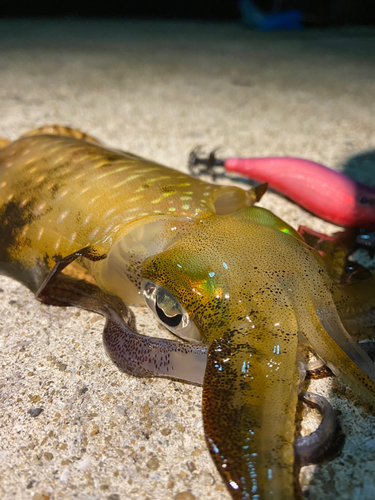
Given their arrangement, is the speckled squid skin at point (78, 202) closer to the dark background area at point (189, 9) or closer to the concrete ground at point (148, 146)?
the concrete ground at point (148, 146)

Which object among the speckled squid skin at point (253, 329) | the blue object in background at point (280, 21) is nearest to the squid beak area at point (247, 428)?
the speckled squid skin at point (253, 329)

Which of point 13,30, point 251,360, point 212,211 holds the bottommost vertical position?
point 251,360

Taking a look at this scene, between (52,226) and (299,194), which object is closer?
(52,226)

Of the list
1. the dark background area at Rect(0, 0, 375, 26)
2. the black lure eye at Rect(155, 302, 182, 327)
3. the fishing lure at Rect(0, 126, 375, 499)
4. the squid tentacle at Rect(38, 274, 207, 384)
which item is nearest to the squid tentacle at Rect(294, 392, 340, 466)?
the fishing lure at Rect(0, 126, 375, 499)

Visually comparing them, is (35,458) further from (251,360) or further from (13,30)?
(13,30)

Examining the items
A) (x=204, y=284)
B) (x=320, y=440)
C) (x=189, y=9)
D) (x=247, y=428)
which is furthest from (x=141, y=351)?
(x=189, y=9)

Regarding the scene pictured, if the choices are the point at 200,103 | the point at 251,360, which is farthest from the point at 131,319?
the point at 200,103

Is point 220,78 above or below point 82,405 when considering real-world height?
above
